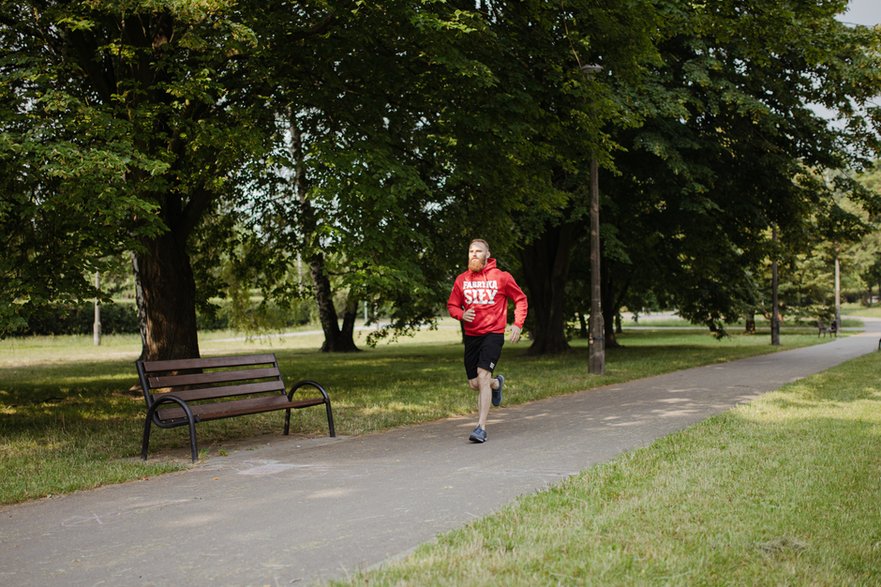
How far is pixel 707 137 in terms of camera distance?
21.4m

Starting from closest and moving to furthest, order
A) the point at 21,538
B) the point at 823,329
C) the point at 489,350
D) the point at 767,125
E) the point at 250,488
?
the point at 21,538
the point at 250,488
the point at 489,350
the point at 767,125
the point at 823,329

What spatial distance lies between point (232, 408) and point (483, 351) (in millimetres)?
2682

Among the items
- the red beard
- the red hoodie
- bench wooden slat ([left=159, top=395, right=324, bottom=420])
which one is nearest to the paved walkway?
bench wooden slat ([left=159, top=395, right=324, bottom=420])

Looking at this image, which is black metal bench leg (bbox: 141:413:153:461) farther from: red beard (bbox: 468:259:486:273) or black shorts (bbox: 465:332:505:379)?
red beard (bbox: 468:259:486:273)

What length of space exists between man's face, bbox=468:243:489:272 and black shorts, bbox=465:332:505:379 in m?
0.73

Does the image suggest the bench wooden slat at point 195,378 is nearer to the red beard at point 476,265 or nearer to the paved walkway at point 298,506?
the paved walkway at point 298,506

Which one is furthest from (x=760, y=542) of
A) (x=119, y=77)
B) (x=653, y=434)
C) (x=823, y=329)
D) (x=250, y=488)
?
(x=823, y=329)

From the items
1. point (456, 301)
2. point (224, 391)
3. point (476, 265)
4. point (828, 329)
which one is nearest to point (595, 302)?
point (456, 301)

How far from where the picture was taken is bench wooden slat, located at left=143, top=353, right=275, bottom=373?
7.97 meters

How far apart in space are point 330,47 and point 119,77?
11.4 feet

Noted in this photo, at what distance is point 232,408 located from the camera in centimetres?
830

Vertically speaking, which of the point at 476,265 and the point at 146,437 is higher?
the point at 476,265

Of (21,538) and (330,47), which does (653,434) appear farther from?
(330,47)

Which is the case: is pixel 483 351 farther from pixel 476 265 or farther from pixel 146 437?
pixel 146 437
